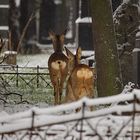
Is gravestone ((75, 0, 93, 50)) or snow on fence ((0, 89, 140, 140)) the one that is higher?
gravestone ((75, 0, 93, 50))

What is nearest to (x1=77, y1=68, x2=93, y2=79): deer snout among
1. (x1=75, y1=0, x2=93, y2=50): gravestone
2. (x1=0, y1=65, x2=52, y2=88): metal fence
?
(x1=0, y1=65, x2=52, y2=88): metal fence

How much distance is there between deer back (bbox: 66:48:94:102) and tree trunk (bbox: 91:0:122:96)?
5.81 feet

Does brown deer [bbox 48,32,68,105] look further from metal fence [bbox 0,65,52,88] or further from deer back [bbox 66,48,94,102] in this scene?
metal fence [bbox 0,65,52,88]

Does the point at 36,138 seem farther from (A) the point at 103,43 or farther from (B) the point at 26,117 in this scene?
(A) the point at 103,43

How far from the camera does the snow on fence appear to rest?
5.69m

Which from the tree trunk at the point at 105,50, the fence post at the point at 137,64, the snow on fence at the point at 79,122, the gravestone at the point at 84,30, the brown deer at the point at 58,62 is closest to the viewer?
the snow on fence at the point at 79,122

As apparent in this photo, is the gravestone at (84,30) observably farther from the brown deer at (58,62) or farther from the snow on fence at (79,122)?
the snow on fence at (79,122)

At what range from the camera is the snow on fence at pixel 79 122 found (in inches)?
224

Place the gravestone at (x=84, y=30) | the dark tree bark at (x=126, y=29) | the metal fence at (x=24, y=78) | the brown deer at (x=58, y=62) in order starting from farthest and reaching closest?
the gravestone at (x=84, y=30) < the metal fence at (x=24, y=78) < the dark tree bark at (x=126, y=29) < the brown deer at (x=58, y=62)

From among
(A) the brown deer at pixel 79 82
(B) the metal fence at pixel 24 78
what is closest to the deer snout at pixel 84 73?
(A) the brown deer at pixel 79 82

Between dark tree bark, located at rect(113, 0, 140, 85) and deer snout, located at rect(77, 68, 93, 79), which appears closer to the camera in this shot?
deer snout, located at rect(77, 68, 93, 79)

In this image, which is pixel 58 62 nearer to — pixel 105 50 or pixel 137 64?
pixel 105 50

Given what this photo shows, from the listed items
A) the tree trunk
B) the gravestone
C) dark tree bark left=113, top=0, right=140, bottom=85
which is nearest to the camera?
the tree trunk

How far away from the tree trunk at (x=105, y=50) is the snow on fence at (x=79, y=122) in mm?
5474
